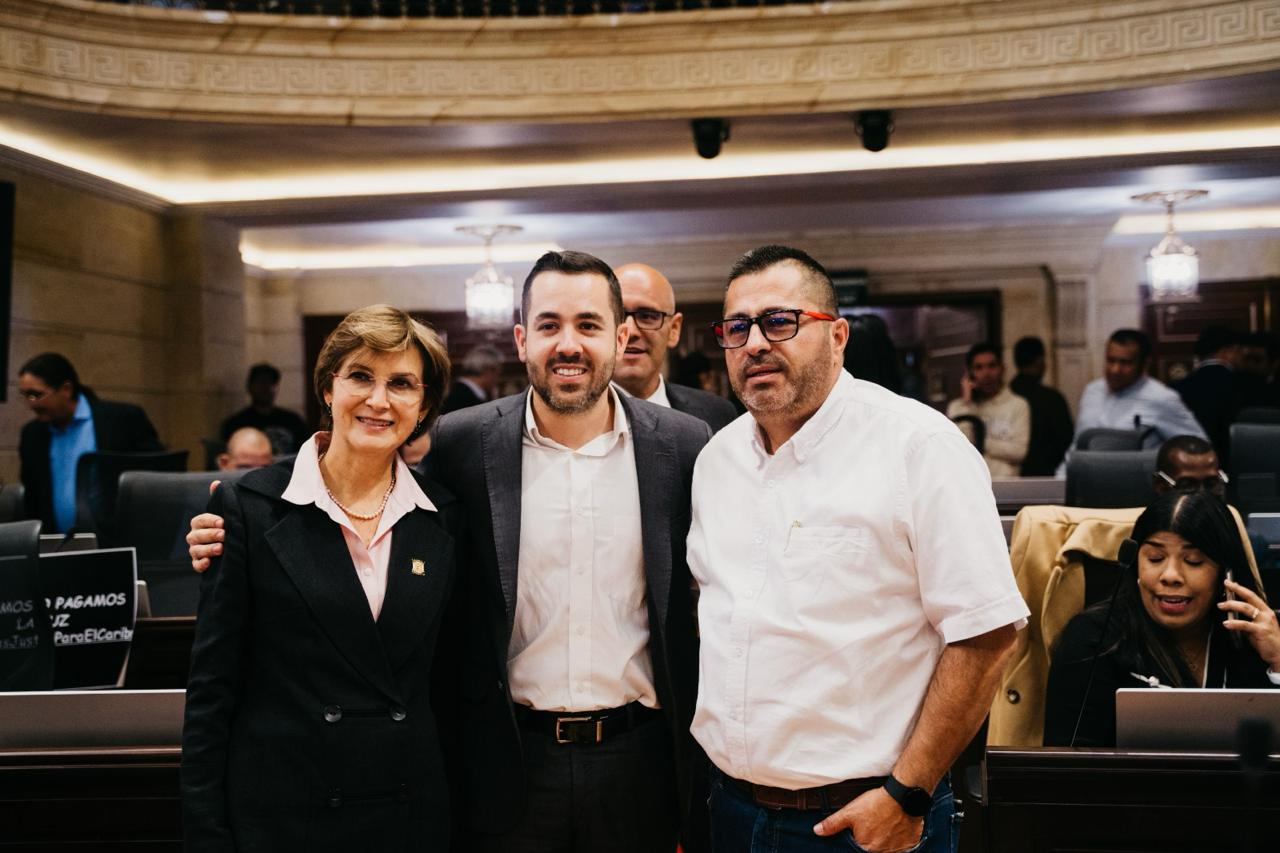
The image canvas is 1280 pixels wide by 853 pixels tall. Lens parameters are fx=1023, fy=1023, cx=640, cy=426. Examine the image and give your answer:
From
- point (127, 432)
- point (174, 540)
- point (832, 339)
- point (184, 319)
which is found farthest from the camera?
point (184, 319)

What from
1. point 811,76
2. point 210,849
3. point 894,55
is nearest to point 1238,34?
point 894,55

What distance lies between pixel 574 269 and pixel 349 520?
1.91ft

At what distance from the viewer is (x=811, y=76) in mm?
5523

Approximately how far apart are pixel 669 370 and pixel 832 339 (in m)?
7.72

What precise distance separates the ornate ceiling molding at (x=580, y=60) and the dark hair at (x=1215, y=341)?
174 cm

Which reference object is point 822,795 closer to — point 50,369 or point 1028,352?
point 50,369

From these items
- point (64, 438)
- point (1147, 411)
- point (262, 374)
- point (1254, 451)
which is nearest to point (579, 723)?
point (1254, 451)

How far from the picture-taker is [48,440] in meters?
4.86

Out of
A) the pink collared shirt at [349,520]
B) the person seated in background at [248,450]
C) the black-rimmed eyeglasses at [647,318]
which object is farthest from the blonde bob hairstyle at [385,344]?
the person seated in background at [248,450]

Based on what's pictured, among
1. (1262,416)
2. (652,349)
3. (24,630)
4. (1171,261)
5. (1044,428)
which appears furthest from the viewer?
(1171,261)

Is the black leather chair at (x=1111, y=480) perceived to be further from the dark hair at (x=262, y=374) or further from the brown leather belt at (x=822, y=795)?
the dark hair at (x=262, y=374)

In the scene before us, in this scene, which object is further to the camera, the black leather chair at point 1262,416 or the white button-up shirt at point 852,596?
the black leather chair at point 1262,416

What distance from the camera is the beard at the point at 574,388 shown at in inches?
69.4

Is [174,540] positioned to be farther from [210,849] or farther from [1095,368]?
[1095,368]
